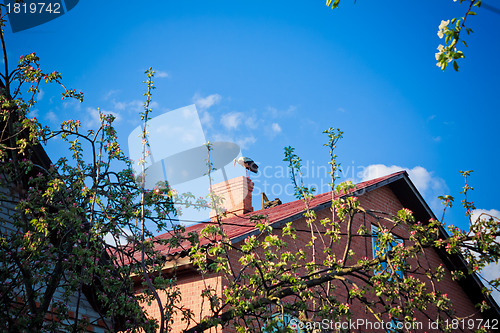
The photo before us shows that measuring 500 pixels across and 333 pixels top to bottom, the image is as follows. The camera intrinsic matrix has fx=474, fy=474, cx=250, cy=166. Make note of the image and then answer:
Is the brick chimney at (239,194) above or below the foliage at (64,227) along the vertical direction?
above

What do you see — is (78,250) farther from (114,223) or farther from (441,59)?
(441,59)

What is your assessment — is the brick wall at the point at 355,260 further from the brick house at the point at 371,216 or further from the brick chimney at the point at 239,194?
the brick chimney at the point at 239,194

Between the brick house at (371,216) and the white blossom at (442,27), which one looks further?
the brick house at (371,216)

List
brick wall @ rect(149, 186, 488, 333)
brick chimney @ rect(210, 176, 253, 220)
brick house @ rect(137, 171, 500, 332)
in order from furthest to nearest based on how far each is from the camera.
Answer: brick chimney @ rect(210, 176, 253, 220) → brick house @ rect(137, 171, 500, 332) → brick wall @ rect(149, 186, 488, 333)

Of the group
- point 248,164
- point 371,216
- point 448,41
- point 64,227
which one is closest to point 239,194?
point 248,164

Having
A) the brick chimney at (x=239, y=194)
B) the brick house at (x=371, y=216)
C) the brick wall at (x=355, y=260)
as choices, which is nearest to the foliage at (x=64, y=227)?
the brick wall at (x=355, y=260)

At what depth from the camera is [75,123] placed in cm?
659

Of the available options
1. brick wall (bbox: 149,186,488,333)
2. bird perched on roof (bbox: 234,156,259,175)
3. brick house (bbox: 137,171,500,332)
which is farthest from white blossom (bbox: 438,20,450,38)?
bird perched on roof (bbox: 234,156,259,175)

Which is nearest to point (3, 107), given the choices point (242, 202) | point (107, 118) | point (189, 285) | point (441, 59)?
point (107, 118)

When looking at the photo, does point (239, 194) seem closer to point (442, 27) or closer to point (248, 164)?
point (248, 164)

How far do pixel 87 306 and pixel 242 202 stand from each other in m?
6.64

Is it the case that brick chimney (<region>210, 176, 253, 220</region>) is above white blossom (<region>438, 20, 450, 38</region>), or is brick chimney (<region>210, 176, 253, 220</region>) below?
above

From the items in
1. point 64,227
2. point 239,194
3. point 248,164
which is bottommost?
point 64,227

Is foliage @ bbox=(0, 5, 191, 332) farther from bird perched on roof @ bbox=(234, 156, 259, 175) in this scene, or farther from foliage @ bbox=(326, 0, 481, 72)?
bird perched on roof @ bbox=(234, 156, 259, 175)
